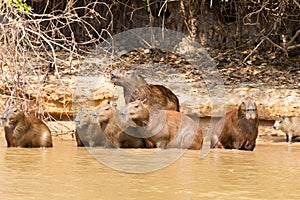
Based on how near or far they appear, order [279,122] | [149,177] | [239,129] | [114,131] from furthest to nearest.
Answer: [279,122] → [114,131] → [239,129] → [149,177]

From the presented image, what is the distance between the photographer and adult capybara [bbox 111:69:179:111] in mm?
8656

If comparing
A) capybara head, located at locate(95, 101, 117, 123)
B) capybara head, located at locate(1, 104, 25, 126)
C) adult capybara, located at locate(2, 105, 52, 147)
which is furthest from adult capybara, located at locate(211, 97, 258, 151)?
capybara head, located at locate(1, 104, 25, 126)

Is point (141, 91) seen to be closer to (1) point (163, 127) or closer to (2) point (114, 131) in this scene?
(2) point (114, 131)

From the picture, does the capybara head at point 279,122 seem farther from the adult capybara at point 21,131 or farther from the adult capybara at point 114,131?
the adult capybara at point 21,131

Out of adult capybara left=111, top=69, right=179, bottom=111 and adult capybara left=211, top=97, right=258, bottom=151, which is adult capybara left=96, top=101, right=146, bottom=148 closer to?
adult capybara left=111, top=69, right=179, bottom=111

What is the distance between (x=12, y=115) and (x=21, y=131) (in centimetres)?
21

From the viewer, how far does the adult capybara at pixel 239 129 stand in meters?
7.62

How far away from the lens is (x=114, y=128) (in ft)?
25.9

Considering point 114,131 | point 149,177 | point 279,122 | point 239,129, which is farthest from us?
point 279,122

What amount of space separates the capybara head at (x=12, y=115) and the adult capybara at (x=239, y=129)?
7.47 ft

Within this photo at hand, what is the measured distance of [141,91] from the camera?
8664 millimetres

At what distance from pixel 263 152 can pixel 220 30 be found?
16.0ft

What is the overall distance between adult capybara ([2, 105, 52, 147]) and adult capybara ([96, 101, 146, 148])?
693 millimetres

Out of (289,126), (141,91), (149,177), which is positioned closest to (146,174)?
(149,177)
